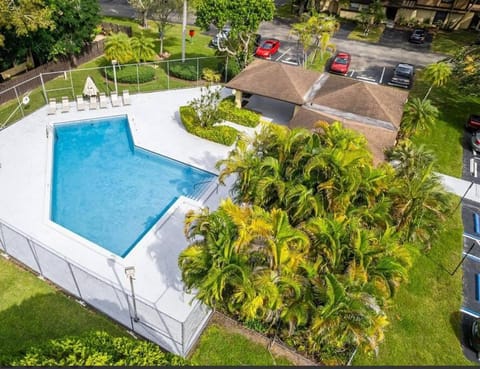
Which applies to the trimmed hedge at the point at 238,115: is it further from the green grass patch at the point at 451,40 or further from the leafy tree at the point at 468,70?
the green grass patch at the point at 451,40

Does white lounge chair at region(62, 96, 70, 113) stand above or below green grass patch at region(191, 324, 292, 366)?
above

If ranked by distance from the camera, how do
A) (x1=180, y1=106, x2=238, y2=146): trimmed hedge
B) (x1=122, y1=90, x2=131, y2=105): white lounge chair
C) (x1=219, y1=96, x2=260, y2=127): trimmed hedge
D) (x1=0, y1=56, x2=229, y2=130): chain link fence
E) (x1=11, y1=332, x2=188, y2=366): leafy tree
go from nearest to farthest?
1. (x1=11, y1=332, x2=188, y2=366): leafy tree
2. (x1=180, y1=106, x2=238, y2=146): trimmed hedge
3. (x1=219, y1=96, x2=260, y2=127): trimmed hedge
4. (x1=0, y1=56, x2=229, y2=130): chain link fence
5. (x1=122, y1=90, x2=131, y2=105): white lounge chair

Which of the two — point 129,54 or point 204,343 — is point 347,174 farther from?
point 129,54

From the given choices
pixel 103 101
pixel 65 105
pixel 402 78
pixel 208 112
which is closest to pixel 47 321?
pixel 208 112

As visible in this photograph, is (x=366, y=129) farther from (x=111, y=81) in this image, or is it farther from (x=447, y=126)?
(x=111, y=81)

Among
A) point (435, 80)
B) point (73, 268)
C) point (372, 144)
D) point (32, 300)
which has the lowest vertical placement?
point (32, 300)

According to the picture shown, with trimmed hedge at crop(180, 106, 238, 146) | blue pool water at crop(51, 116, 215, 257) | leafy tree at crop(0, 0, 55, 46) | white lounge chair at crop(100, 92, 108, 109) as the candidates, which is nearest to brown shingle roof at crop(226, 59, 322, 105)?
trimmed hedge at crop(180, 106, 238, 146)

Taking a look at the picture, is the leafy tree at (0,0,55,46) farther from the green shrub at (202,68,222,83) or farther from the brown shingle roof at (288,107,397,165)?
the brown shingle roof at (288,107,397,165)

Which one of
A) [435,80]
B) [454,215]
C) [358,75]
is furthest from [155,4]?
[454,215]
